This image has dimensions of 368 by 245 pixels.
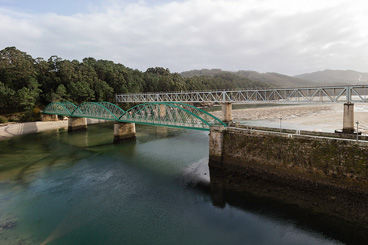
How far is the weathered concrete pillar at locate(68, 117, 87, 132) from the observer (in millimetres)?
47062

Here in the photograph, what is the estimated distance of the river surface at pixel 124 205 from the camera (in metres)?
12.9

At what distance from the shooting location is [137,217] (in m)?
15.0

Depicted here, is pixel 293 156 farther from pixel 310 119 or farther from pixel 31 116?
pixel 31 116

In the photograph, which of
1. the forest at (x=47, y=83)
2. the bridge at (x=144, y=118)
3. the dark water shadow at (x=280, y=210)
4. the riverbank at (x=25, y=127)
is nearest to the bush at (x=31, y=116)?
the forest at (x=47, y=83)

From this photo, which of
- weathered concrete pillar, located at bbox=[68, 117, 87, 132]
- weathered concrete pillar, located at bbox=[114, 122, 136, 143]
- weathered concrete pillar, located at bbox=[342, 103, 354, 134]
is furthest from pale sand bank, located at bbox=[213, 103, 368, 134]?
weathered concrete pillar, located at bbox=[68, 117, 87, 132]

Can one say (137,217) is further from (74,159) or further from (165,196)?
(74,159)

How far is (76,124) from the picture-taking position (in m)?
47.7

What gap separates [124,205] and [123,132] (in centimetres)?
2078

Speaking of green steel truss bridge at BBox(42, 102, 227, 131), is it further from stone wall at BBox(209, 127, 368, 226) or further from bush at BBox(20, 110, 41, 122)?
stone wall at BBox(209, 127, 368, 226)

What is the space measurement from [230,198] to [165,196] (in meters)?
5.40

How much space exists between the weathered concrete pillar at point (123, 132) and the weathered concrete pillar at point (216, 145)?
18564mm

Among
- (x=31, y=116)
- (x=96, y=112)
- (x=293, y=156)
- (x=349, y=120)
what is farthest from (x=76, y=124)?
(x=349, y=120)

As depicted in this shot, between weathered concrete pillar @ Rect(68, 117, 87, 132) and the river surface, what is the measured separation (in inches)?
672

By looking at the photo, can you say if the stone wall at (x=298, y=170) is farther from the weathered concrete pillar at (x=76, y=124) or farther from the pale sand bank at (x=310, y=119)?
the weathered concrete pillar at (x=76, y=124)
